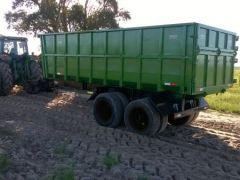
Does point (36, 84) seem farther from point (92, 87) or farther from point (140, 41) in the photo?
point (140, 41)

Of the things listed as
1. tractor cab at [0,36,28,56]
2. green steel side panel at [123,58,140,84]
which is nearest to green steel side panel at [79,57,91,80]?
green steel side panel at [123,58,140,84]

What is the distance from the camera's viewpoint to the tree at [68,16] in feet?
77.6

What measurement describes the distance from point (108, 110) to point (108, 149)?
2774 mm

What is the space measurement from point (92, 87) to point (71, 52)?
3.85 ft

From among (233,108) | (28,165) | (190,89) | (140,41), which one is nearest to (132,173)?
(28,165)

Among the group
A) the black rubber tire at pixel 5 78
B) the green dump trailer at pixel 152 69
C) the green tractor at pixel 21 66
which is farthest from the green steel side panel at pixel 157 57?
the green tractor at pixel 21 66

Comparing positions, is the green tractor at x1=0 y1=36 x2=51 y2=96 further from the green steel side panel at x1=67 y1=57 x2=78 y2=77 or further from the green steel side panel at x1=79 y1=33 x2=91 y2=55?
the green steel side panel at x1=79 y1=33 x2=91 y2=55

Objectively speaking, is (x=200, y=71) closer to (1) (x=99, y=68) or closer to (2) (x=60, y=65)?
(1) (x=99, y=68)

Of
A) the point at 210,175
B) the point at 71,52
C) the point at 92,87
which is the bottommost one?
the point at 210,175

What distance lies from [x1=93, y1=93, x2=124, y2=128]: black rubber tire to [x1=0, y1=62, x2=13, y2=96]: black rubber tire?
5395 mm

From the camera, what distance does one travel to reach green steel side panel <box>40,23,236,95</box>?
8055mm

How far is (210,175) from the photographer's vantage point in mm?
6098

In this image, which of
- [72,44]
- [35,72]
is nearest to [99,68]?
[72,44]

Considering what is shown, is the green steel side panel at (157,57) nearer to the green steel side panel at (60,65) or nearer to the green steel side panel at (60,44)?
the green steel side panel at (60,44)
